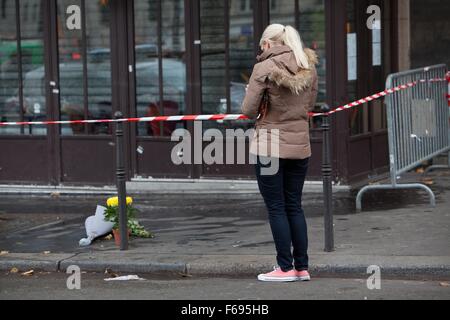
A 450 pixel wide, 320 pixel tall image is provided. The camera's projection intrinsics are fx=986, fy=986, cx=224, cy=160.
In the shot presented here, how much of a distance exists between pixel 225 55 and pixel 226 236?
136 inches

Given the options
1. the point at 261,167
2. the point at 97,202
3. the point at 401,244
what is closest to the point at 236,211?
the point at 97,202

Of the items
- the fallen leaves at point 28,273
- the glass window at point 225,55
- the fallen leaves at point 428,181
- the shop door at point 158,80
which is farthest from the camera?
the shop door at point 158,80

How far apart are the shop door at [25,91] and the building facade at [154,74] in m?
0.01

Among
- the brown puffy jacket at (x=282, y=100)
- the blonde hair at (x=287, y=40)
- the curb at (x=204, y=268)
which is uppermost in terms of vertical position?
the blonde hair at (x=287, y=40)

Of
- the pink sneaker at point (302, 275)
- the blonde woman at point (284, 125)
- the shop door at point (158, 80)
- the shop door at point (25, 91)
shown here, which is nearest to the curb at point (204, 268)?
the pink sneaker at point (302, 275)

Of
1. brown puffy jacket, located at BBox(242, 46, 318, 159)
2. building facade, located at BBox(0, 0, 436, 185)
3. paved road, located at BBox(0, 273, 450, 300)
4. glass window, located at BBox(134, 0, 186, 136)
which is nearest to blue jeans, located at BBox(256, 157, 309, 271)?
brown puffy jacket, located at BBox(242, 46, 318, 159)

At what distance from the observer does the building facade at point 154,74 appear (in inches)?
474

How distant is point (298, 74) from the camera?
7.37 m

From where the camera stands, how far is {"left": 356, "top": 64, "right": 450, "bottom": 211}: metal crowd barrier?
10508mm

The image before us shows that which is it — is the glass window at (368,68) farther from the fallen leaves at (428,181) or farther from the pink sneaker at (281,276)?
the pink sneaker at (281,276)

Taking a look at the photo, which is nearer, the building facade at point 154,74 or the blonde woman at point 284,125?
the blonde woman at point 284,125

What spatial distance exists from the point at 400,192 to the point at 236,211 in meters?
2.10
